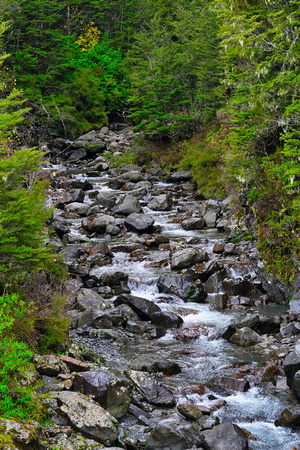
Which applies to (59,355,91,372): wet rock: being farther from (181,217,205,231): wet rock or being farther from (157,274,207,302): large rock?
(181,217,205,231): wet rock

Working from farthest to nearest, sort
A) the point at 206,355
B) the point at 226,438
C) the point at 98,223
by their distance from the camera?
the point at 98,223
the point at 206,355
the point at 226,438

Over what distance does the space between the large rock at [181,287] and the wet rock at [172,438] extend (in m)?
7.52

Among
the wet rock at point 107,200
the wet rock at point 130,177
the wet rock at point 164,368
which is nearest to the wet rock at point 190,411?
the wet rock at point 164,368

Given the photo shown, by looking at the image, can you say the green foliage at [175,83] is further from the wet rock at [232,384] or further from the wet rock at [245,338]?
the wet rock at [232,384]

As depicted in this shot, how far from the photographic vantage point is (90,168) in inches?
1342

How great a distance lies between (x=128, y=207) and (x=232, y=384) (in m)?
15.3

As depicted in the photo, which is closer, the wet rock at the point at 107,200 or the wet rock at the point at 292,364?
the wet rock at the point at 292,364

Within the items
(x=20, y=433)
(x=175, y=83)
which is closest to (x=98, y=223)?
(x=20, y=433)

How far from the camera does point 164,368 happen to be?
9.30 metres

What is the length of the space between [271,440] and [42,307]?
5.07 metres

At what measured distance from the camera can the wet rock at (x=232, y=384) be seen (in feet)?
27.9

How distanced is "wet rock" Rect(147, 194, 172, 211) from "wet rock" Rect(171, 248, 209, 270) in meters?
7.85

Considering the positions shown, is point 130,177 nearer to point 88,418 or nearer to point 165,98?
point 165,98

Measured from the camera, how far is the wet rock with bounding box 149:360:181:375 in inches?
366
